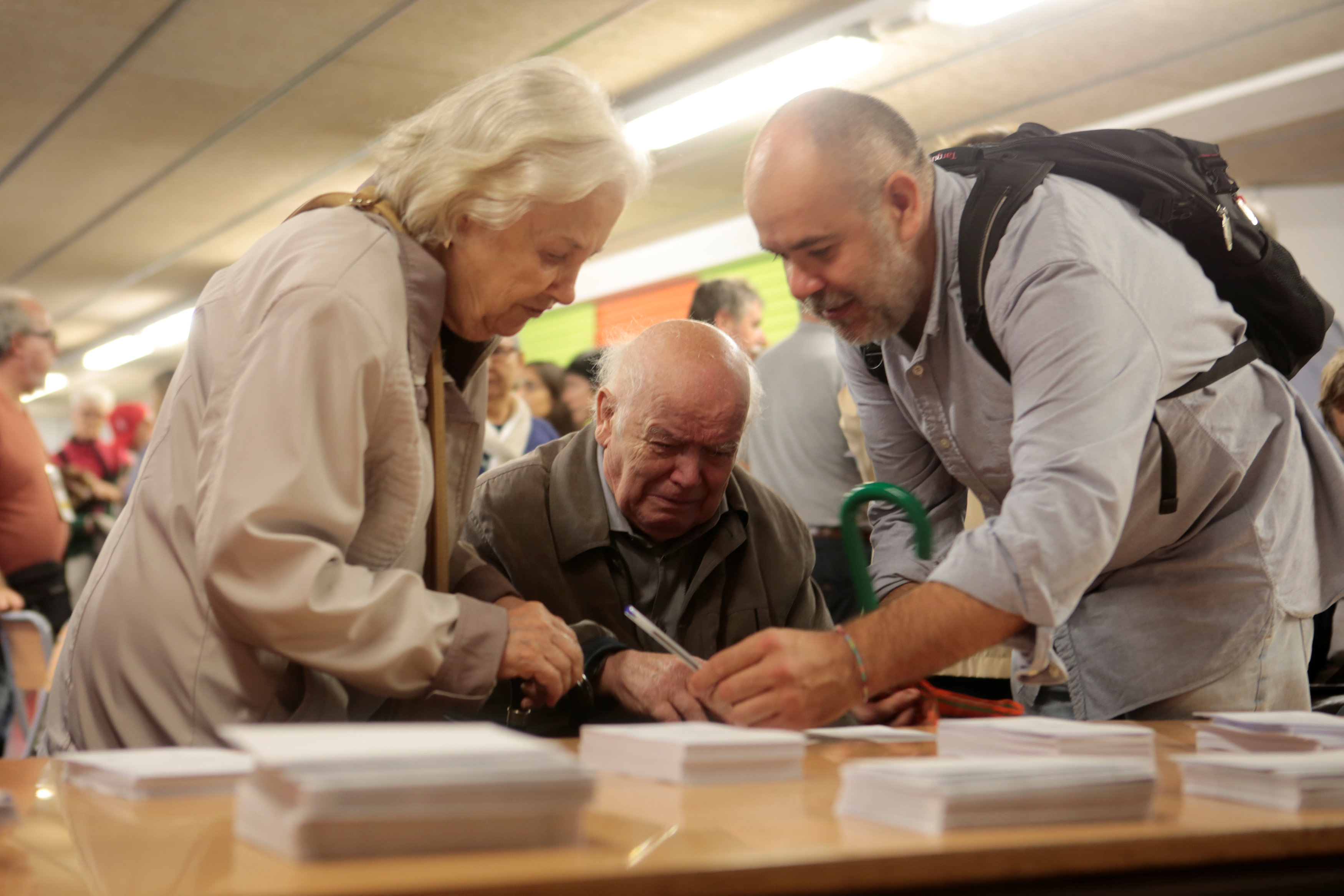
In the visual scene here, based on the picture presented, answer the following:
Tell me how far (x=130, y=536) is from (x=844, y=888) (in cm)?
96

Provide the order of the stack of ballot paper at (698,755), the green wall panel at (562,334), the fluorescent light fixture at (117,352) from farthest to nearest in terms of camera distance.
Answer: the fluorescent light fixture at (117,352) < the green wall panel at (562,334) < the stack of ballot paper at (698,755)

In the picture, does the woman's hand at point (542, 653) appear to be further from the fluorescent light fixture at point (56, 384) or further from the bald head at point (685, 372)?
the fluorescent light fixture at point (56, 384)

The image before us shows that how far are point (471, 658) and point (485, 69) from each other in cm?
415

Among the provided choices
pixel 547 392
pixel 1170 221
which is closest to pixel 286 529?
pixel 1170 221

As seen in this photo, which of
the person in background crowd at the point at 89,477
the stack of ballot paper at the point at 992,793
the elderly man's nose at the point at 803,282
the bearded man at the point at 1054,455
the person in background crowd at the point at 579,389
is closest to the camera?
the stack of ballot paper at the point at 992,793

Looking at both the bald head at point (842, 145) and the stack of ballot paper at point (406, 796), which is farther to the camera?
the bald head at point (842, 145)

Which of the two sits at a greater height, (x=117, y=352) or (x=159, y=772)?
(x=117, y=352)

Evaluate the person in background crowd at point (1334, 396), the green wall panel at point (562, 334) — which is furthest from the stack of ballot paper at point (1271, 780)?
the green wall panel at point (562, 334)

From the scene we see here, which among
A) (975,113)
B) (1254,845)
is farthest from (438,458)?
(975,113)

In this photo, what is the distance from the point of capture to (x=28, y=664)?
320 centimetres

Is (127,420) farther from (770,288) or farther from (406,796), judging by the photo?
(406,796)

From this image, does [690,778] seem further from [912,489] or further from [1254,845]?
[912,489]

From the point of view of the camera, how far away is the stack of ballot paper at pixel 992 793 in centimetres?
90

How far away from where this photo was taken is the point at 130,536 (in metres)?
1.38
